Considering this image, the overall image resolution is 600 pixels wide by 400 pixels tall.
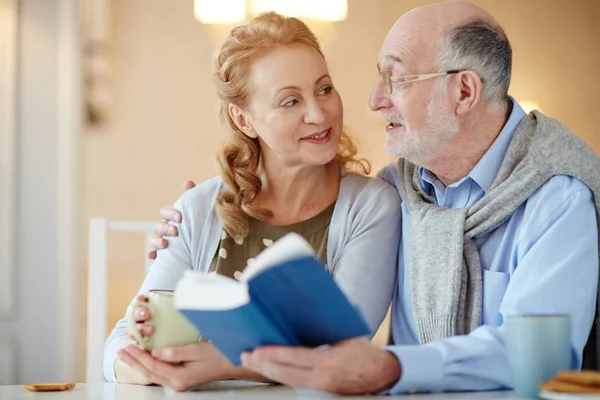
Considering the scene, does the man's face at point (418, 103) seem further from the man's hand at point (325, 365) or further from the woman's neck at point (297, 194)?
the man's hand at point (325, 365)

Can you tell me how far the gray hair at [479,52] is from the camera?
147 cm

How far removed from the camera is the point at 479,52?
1.48 meters

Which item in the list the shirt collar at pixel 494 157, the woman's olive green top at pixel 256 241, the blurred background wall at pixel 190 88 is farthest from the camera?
the blurred background wall at pixel 190 88

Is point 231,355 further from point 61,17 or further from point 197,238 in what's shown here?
point 61,17

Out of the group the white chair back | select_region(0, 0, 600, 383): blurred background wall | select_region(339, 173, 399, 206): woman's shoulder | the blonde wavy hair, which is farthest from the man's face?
select_region(0, 0, 600, 383): blurred background wall

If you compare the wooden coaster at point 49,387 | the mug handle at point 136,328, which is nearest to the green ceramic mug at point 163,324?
the mug handle at point 136,328

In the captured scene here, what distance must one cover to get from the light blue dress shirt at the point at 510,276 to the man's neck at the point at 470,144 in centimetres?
3

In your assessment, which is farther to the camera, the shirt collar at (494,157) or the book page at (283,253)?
the shirt collar at (494,157)

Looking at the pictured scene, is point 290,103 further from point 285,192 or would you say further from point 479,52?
point 479,52

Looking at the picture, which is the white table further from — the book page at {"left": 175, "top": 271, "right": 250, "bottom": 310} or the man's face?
the man's face

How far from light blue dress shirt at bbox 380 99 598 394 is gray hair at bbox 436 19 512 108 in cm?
6

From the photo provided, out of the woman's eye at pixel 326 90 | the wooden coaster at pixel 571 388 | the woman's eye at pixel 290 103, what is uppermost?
the woman's eye at pixel 326 90

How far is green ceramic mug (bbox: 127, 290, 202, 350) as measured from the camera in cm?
115

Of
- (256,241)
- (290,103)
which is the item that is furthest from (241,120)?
(256,241)
